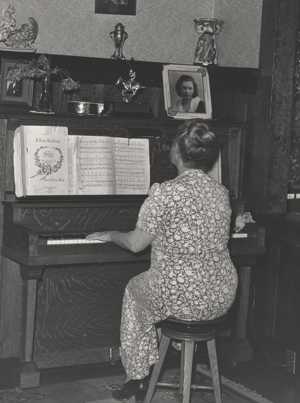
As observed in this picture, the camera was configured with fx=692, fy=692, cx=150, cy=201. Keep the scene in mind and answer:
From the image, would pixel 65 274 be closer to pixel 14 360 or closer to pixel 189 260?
pixel 14 360

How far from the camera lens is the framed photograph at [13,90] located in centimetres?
367

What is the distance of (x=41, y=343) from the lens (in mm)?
3738

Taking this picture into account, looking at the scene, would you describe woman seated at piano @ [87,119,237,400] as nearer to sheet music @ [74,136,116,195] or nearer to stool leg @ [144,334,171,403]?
stool leg @ [144,334,171,403]

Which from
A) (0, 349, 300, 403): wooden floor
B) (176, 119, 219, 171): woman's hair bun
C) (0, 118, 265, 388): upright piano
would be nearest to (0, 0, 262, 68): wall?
(0, 118, 265, 388): upright piano

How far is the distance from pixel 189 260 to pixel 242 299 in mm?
1134

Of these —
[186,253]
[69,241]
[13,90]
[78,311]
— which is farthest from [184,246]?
[13,90]

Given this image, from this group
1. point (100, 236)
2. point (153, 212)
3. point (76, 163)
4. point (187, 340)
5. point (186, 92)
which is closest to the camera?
point (153, 212)

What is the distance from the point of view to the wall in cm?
413

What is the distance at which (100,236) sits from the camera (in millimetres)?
3344

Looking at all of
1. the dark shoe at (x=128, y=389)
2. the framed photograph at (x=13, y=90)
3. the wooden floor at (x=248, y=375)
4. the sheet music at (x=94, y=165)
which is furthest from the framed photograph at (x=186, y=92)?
the dark shoe at (x=128, y=389)

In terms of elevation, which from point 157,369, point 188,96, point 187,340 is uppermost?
point 188,96

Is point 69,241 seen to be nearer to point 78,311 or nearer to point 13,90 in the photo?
point 78,311

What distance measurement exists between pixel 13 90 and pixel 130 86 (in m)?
0.68

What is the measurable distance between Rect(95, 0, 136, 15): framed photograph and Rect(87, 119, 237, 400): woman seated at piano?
1.51 metres
